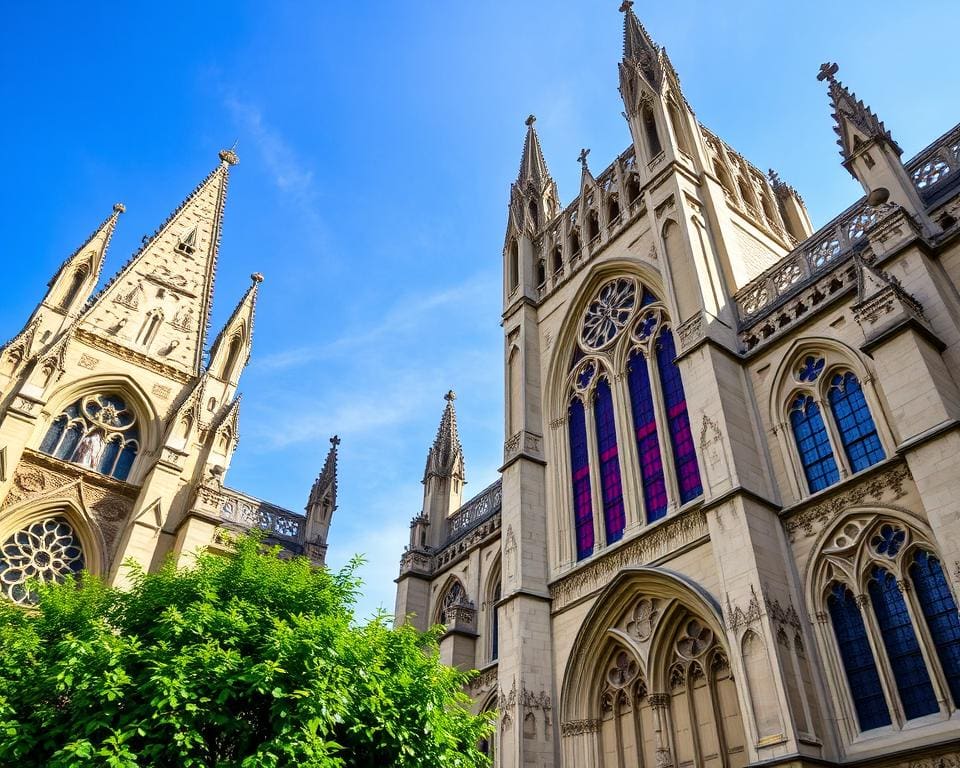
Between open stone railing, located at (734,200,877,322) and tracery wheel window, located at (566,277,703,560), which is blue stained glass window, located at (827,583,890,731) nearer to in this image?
tracery wheel window, located at (566,277,703,560)

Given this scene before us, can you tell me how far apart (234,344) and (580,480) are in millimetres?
18516

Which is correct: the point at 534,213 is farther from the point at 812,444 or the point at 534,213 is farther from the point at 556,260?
the point at 812,444

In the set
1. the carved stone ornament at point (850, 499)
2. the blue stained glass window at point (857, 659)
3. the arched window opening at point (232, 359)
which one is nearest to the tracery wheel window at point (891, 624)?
the blue stained glass window at point (857, 659)

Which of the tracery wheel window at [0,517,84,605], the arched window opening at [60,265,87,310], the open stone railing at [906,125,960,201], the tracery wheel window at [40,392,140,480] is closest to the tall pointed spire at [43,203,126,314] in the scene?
the arched window opening at [60,265,87,310]

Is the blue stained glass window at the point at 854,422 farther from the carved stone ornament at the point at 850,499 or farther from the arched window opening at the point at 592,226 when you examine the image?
the arched window opening at the point at 592,226

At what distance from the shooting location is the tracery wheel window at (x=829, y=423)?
47.9ft

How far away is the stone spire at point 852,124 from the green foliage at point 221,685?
48.1ft

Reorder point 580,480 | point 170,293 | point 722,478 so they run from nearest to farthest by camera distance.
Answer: point 722,478, point 580,480, point 170,293

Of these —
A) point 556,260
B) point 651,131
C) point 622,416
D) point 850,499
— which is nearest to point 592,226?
point 556,260

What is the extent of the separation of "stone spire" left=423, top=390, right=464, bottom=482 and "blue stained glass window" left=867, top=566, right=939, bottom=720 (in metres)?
18.7

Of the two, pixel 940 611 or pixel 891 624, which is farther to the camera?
pixel 891 624

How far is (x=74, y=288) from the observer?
95.7ft

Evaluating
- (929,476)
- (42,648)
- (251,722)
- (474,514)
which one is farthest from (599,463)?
(42,648)

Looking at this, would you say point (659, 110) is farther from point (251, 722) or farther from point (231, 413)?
point (251, 722)
